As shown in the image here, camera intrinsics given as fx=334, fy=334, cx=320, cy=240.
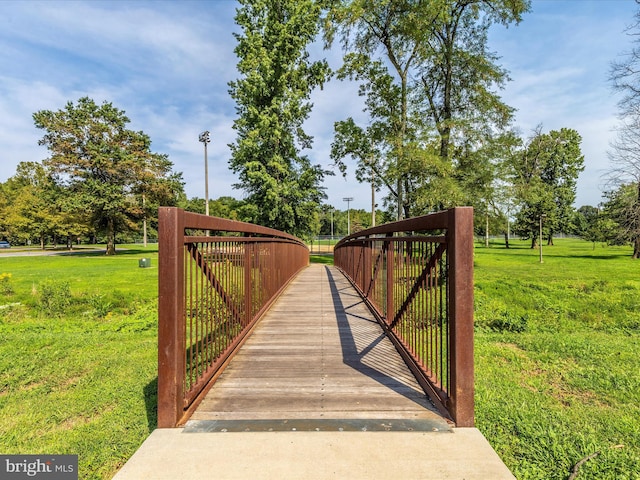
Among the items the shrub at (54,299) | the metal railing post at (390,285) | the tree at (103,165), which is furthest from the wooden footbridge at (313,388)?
the tree at (103,165)

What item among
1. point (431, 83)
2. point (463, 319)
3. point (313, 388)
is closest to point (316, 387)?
point (313, 388)

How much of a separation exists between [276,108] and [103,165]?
17123 millimetres

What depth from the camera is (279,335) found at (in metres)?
4.07

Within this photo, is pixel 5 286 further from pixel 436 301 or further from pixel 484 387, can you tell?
pixel 484 387

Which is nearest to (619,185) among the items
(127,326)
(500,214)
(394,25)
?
(500,214)

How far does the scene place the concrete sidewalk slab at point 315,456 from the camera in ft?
5.38

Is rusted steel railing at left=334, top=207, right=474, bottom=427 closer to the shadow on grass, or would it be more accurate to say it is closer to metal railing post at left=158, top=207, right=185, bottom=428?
metal railing post at left=158, top=207, right=185, bottom=428

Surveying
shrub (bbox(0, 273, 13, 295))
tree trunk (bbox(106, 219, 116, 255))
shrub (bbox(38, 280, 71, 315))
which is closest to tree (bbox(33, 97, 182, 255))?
tree trunk (bbox(106, 219, 116, 255))

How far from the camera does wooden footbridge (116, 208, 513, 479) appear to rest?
5.69ft

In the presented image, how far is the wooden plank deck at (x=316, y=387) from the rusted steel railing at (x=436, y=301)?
125mm

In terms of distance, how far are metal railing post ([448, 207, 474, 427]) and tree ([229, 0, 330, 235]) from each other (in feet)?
55.6

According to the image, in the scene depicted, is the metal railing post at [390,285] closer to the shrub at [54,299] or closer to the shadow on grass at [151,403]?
the shadow on grass at [151,403]

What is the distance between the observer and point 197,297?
2.42 m

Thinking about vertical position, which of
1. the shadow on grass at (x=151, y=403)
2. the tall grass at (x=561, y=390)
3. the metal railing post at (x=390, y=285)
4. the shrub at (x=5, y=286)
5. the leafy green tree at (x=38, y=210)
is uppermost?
the leafy green tree at (x=38, y=210)
